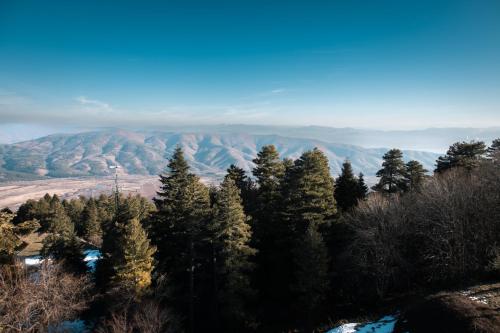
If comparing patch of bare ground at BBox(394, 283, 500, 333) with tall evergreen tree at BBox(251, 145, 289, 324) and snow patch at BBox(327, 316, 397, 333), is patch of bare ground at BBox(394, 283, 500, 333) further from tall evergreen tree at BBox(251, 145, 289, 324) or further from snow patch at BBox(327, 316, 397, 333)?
tall evergreen tree at BBox(251, 145, 289, 324)

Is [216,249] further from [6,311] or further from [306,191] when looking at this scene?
[6,311]

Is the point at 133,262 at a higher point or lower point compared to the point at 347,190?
lower

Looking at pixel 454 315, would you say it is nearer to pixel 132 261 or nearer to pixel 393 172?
pixel 132 261

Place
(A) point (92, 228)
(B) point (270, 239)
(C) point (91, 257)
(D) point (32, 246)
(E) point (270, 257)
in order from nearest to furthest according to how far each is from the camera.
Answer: (E) point (270, 257) → (B) point (270, 239) → (C) point (91, 257) → (D) point (32, 246) → (A) point (92, 228)

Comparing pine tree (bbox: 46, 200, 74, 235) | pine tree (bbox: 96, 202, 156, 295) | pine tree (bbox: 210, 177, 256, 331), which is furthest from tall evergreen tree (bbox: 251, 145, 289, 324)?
pine tree (bbox: 46, 200, 74, 235)

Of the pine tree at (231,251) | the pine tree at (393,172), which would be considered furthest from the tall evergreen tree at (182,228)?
the pine tree at (393,172)

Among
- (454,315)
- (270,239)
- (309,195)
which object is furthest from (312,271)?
(454,315)

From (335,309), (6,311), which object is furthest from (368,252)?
(6,311)
